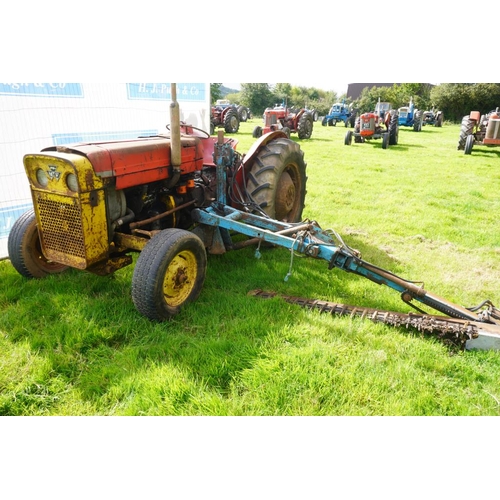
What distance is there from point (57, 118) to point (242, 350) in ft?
12.7

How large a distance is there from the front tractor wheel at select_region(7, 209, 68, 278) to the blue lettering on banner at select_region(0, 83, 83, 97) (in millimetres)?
1719

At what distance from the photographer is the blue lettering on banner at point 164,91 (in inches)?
230

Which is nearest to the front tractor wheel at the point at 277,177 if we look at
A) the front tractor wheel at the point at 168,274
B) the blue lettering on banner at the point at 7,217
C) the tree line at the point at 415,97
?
the front tractor wheel at the point at 168,274

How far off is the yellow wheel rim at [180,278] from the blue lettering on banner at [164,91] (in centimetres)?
312

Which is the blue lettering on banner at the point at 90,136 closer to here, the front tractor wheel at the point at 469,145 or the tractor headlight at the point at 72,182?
the tractor headlight at the point at 72,182

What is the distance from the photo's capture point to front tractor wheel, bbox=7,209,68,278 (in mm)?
3434

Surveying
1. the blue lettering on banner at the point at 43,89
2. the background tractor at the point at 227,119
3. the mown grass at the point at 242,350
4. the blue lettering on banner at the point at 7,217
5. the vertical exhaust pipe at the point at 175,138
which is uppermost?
the blue lettering on banner at the point at 43,89

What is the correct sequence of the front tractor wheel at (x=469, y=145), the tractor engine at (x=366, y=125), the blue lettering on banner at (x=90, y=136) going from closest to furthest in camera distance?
the blue lettering on banner at (x=90, y=136) < the front tractor wheel at (x=469, y=145) < the tractor engine at (x=366, y=125)

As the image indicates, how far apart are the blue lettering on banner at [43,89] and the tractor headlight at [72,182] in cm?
227

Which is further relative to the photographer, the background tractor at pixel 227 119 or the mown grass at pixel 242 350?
the background tractor at pixel 227 119

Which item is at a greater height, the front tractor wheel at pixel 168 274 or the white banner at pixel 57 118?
the white banner at pixel 57 118

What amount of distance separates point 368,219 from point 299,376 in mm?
4016

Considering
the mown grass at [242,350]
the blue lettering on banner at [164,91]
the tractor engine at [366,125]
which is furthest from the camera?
the tractor engine at [366,125]
